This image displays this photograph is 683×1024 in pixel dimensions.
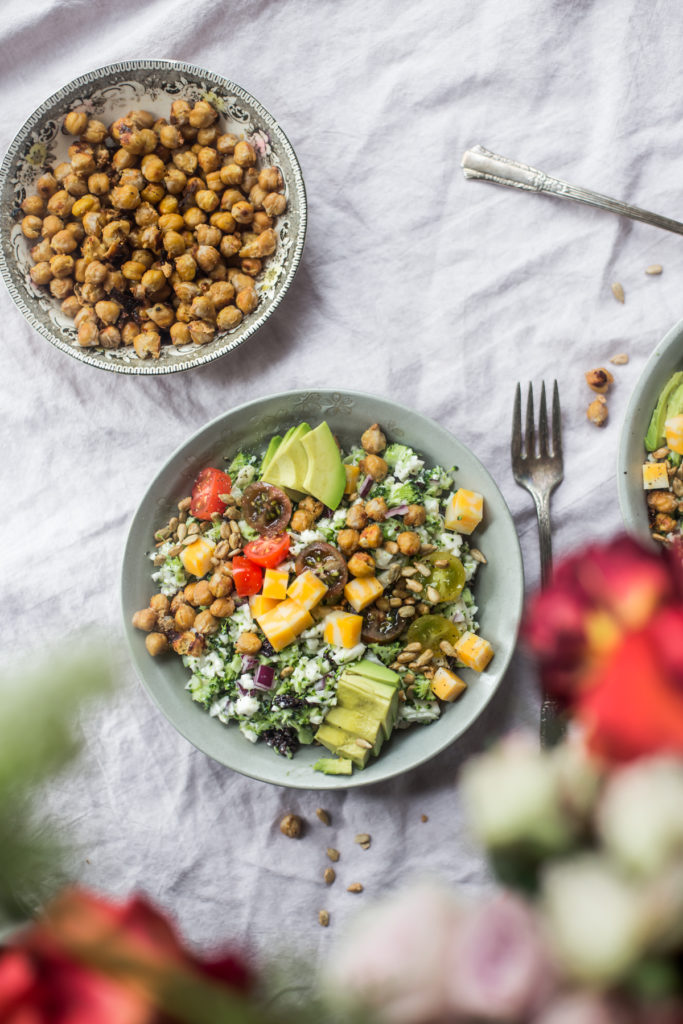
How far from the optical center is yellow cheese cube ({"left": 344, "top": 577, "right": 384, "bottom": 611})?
6.24 ft

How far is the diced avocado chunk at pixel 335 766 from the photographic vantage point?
6.25 feet

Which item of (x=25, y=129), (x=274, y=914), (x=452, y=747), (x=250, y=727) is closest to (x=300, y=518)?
(x=250, y=727)

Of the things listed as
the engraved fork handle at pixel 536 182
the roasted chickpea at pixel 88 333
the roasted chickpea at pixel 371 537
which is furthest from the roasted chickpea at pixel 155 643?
the engraved fork handle at pixel 536 182

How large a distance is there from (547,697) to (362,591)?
45cm

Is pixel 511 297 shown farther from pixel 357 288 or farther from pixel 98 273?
pixel 98 273

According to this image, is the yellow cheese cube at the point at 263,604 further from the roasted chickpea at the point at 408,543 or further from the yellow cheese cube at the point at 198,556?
the roasted chickpea at the point at 408,543

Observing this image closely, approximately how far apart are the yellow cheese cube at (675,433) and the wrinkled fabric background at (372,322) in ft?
0.72

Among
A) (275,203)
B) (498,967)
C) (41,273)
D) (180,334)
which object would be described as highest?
(498,967)

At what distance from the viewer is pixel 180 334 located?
209 cm

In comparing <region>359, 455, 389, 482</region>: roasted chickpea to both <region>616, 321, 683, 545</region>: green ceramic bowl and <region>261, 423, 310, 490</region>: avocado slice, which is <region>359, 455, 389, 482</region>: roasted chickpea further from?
<region>616, 321, 683, 545</region>: green ceramic bowl

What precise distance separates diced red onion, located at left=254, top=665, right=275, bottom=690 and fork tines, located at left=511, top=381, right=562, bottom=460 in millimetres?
738

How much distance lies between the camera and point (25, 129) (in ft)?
6.66

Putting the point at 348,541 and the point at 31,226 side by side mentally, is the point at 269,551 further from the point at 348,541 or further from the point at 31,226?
the point at 31,226

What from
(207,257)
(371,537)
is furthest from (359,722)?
(207,257)
